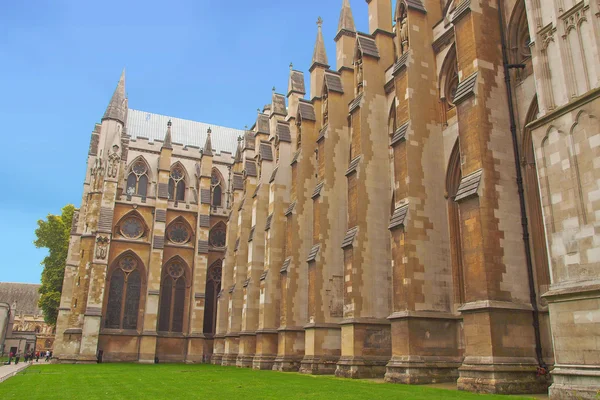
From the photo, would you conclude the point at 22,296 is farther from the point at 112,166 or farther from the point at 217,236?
the point at 112,166

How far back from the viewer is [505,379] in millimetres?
11539

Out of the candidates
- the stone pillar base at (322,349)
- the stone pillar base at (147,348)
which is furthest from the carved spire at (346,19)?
the stone pillar base at (147,348)

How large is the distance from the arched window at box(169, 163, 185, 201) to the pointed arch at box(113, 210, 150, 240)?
4.13 m

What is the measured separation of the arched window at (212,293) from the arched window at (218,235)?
1583 mm

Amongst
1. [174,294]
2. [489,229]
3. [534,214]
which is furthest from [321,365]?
[174,294]

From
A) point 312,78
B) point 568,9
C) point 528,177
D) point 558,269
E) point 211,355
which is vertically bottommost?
point 211,355

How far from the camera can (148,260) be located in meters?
37.8

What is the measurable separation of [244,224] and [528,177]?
23.8 meters

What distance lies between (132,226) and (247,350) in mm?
14775

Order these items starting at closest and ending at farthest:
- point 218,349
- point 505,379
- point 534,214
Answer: point 505,379 → point 534,214 → point 218,349

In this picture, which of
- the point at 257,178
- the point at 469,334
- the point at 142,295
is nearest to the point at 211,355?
the point at 142,295

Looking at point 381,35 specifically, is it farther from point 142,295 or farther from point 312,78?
point 142,295

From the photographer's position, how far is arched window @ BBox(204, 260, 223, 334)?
39.8m

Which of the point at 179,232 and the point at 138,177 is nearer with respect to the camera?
the point at 179,232
